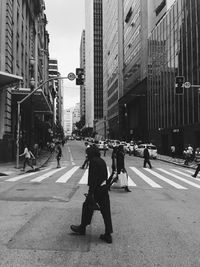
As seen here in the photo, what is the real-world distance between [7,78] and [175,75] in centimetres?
2639

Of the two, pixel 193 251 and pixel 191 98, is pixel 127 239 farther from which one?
pixel 191 98

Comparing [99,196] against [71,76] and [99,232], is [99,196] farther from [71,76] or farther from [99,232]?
[71,76]

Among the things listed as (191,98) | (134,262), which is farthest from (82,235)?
(191,98)

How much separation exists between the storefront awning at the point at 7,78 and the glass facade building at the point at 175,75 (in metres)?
20.2

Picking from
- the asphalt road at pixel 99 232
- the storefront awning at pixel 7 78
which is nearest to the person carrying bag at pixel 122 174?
the asphalt road at pixel 99 232

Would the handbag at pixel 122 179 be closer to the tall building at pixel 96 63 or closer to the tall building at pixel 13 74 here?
the tall building at pixel 13 74

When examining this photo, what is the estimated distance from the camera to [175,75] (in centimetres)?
4584

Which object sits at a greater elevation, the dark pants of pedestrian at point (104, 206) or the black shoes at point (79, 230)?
the dark pants of pedestrian at point (104, 206)

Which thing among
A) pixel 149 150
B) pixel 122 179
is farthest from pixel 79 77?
pixel 149 150

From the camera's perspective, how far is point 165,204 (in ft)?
34.2

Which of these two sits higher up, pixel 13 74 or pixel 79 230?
pixel 13 74

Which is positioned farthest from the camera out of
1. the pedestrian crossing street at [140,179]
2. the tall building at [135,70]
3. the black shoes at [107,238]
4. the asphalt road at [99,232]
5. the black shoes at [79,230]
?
the tall building at [135,70]

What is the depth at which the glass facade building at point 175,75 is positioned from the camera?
129ft

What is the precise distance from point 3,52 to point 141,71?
4348cm
